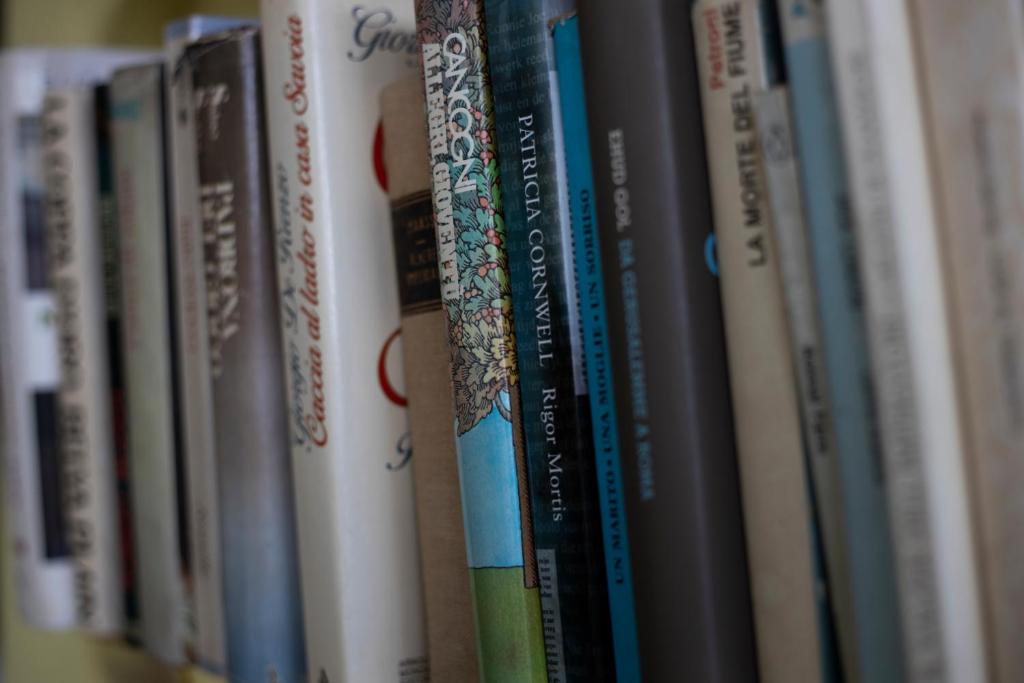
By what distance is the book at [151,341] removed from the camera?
548mm

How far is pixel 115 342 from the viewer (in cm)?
59

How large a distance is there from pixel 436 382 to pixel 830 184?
20 centimetres

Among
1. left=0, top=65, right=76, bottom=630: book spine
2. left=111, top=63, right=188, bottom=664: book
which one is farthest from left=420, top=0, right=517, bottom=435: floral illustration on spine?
left=0, top=65, right=76, bottom=630: book spine

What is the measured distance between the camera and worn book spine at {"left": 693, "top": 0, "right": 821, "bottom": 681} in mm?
304

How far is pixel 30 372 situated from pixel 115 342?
8 cm

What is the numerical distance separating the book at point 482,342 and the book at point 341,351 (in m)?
0.06

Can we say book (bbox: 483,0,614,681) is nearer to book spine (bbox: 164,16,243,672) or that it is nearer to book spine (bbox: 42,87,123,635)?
book spine (bbox: 164,16,243,672)

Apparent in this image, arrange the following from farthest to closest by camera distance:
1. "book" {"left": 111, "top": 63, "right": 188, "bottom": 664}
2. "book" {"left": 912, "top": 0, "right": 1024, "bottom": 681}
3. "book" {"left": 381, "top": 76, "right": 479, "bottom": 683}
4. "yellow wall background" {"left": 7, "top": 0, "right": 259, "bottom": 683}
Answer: "yellow wall background" {"left": 7, "top": 0, "right": 259, "bottom": 683} < "book" {"left": 111, "top": 63, "right": 188, "bottom": 664} < "book" {"left": 381, "top": 76, "right": 479, "bottom": 683} < "book" {"left": 912, "top": 0, "right": 1024, "bottom": 681}

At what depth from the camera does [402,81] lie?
42 cm

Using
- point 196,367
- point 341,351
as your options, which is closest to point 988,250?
point 341,351

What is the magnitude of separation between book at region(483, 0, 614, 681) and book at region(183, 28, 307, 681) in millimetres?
168

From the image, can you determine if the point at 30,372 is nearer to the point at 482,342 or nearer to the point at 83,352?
the point at 83,352

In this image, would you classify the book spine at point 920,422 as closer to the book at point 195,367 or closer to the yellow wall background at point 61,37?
the book at point 195,367

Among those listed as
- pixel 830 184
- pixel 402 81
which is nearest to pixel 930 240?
pixel 830 184
